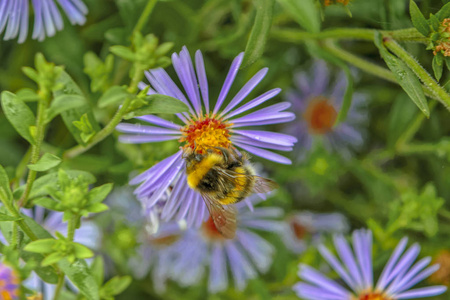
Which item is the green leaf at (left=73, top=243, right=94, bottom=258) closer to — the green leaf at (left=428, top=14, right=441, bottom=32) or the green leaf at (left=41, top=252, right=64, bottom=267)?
the green leaf at (left=41, top=252, right=64, bottom=267)

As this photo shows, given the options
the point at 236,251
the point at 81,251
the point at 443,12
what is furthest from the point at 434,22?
the point at 236,251

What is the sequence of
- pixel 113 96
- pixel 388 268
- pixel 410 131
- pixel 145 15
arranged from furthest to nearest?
1. pixel 410 131
2. pixel 388 268
3. pixel 145 15
4. pixel 113 96

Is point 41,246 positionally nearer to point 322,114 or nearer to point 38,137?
point 38,137

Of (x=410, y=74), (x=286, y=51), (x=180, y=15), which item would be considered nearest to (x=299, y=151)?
(x=286, y=51)

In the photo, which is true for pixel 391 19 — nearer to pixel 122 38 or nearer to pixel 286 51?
pixel 286 51

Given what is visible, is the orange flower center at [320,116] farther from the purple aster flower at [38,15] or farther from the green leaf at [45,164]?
the green leaf at [45,164]

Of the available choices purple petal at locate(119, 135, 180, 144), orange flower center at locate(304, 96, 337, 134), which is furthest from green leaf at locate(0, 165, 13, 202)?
orange flower center at locate(304, 96, 337, 134)

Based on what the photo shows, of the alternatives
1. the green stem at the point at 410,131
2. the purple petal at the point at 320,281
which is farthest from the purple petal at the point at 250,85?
the green stem at the point at 410,131
